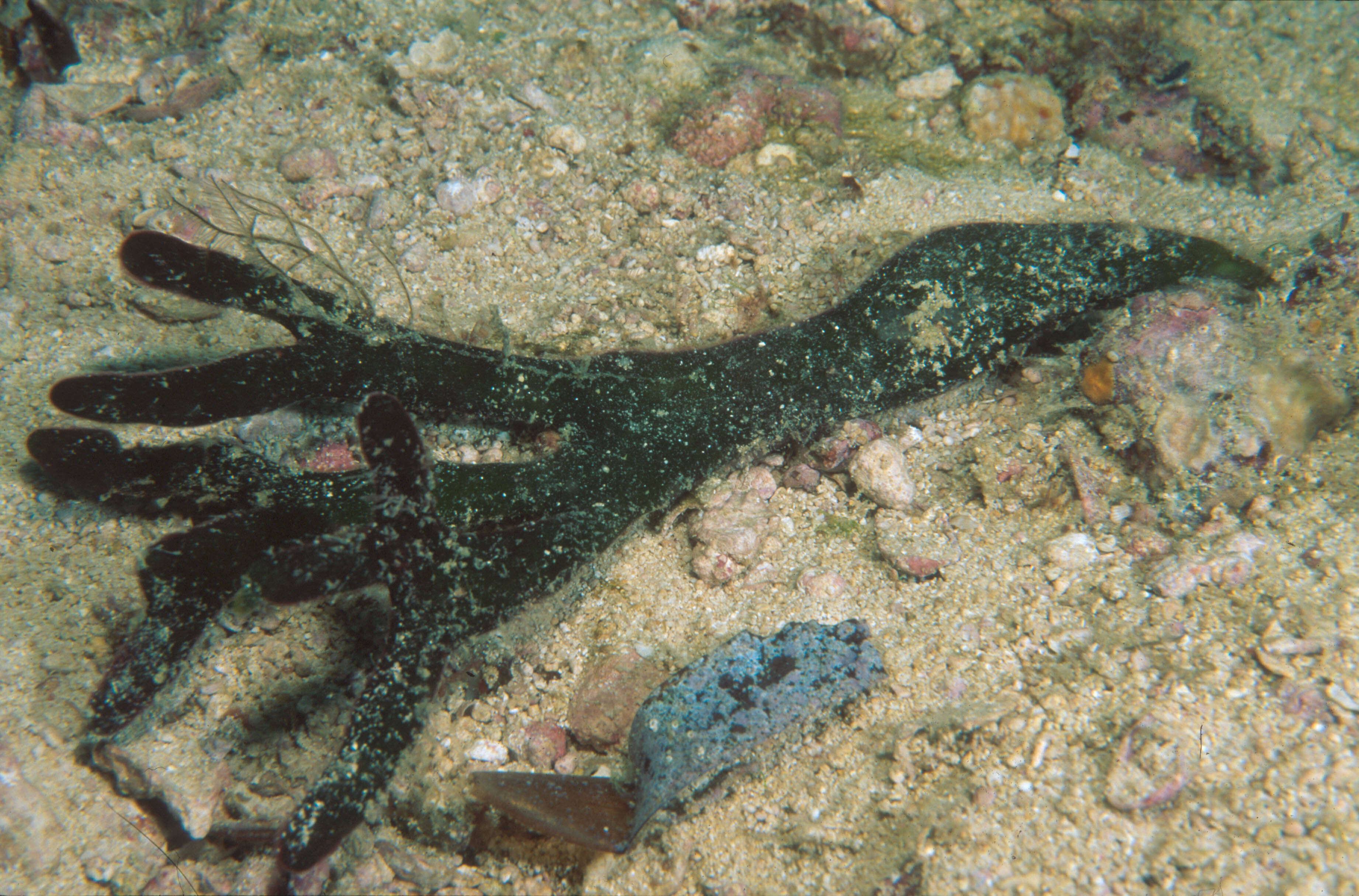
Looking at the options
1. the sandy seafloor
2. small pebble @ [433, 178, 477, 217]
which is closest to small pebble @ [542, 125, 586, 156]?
the sandy seafloor

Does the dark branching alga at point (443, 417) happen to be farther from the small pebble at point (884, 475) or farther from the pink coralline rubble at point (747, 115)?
the pink coralline rubble at point (747, 115)

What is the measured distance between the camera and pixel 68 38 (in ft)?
13.0

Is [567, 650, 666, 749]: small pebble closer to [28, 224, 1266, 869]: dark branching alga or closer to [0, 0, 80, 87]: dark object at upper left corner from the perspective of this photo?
[28, 224, 1266, 869]: dark branching alga

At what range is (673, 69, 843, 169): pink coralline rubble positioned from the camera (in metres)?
3.78

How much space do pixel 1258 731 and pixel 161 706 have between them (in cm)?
388

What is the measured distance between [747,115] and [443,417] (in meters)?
2.72

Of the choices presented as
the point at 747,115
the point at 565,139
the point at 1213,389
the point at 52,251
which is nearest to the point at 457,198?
the point at 565,139

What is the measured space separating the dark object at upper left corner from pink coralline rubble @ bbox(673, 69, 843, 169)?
4105mm

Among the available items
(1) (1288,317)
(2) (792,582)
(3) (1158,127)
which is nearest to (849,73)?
(3) (1158,127)

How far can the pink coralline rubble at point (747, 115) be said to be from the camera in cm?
378

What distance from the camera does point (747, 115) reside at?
12.5ft

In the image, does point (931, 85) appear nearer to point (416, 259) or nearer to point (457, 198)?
point (457, 198)

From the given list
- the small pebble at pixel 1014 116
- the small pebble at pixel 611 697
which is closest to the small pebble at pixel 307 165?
the small pebble at pixel 611 697

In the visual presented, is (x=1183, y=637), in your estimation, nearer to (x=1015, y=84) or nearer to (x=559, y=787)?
(x=559, y=787)
